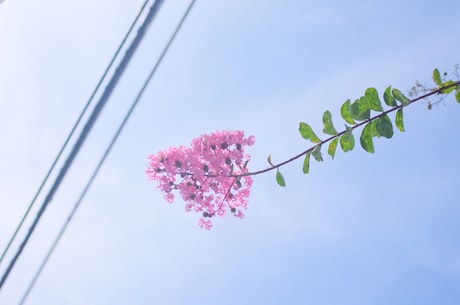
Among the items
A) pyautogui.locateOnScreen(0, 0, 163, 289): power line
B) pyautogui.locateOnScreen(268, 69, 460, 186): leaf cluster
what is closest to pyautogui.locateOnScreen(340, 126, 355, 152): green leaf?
pyautogui.locateOnScreen(268, 69, 460, 186): leaf cluster

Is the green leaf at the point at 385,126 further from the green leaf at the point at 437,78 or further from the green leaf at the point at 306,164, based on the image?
the green leaf at the point at 306,164

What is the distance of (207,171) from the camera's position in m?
2.62

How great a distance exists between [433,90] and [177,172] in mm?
1398

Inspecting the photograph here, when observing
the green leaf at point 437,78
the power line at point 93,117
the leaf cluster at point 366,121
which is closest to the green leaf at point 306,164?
the leaf cluster at point 366,121

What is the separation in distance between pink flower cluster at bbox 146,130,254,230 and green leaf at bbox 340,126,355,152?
0.55 meters

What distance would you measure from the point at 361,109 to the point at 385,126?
13cm

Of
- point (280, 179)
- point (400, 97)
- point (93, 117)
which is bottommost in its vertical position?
point (280, 179)

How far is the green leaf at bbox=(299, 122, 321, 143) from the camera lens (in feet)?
7.67

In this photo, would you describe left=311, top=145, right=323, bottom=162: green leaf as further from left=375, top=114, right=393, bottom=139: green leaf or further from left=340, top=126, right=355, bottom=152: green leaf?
left=375, top=114, right=393, bottom=139: green leaf

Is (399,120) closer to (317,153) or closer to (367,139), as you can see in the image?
(367,139)

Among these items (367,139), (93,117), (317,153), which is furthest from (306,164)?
(93,117)

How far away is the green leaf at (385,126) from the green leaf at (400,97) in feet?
0.32

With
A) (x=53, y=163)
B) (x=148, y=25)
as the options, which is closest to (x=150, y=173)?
(x=53, y=163)

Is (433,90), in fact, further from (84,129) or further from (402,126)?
(84,129)
